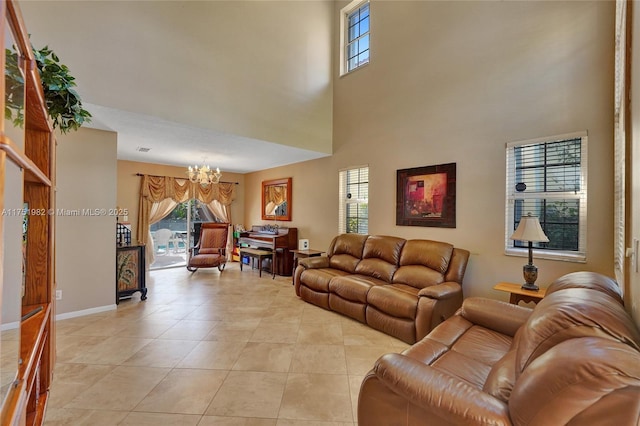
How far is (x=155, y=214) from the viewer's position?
6.41m

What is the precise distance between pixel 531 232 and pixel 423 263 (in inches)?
47.1

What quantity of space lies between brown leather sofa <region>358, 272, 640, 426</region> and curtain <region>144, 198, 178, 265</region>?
6407 mm

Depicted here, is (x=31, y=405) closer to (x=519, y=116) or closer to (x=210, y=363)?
(x=210, y=363)

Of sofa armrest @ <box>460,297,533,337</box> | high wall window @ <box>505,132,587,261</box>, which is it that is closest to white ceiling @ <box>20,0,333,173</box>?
high wall window @ <box>505,132,587,261</box>

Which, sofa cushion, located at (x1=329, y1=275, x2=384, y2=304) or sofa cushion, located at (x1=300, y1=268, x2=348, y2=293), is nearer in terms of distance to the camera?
sofa cushion, located at (x1=329, y1=275, x2=384, y2=304)

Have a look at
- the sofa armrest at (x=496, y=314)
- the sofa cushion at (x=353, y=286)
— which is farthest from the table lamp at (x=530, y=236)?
the sofa cushion at (x=353, y=286)

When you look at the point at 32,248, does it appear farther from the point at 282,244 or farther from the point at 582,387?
the point at 282,244

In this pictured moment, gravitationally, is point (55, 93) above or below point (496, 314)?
above

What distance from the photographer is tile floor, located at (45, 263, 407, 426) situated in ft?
6.16

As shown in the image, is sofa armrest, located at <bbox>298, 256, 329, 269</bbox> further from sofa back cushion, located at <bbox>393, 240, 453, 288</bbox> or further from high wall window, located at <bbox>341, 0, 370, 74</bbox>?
high wall window, located at <bbox>341, 0, 370, 74</bbox>

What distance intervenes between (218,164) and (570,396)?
674 centimetres

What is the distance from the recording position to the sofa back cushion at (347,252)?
14.1ft

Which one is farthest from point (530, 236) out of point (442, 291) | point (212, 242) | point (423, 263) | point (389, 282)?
point (212, 242)

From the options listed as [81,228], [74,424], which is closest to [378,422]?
[74,424]
